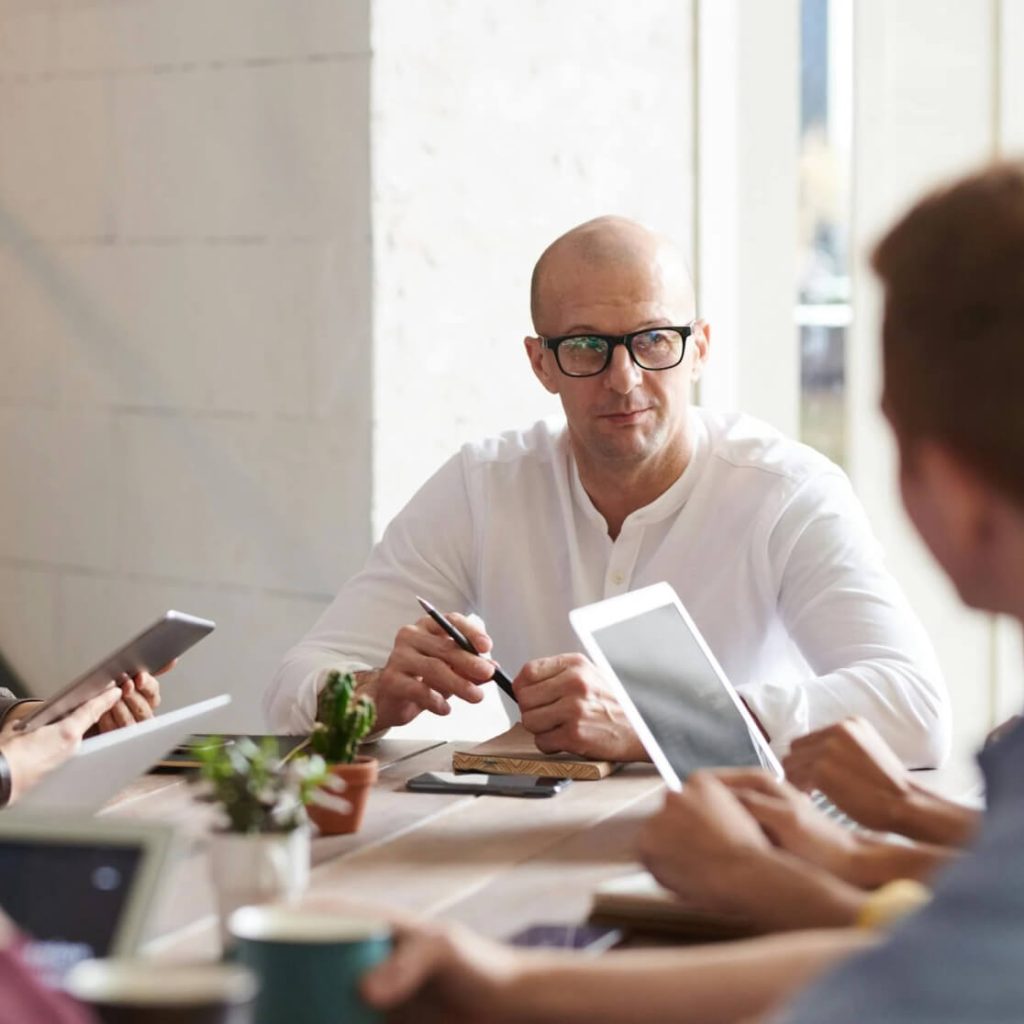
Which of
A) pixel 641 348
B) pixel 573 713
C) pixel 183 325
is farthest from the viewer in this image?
pixel 183 325

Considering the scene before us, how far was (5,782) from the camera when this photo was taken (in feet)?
6.32

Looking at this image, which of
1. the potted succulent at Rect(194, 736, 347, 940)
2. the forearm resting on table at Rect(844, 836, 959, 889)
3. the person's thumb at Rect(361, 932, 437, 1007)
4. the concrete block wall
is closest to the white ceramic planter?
the potted succulent at Rect(194, 736, 347, 940)

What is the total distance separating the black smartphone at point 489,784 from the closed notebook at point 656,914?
451 mm

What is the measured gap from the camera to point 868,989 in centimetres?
99

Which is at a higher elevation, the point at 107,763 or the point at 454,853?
the point at 107,763

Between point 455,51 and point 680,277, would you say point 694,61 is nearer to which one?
point 455,51

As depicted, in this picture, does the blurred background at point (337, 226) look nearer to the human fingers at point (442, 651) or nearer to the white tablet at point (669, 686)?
the human fingers at point (442, 651)

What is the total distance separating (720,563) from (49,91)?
1.89 meters

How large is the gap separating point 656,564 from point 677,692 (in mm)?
703

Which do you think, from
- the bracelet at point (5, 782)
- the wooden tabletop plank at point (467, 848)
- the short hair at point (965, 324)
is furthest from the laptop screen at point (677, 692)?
the short hair at point (965, 324)

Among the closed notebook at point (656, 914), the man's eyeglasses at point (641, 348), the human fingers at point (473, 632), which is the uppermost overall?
the man's eyeglasses at point (641, 348)

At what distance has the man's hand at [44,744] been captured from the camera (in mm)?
1947

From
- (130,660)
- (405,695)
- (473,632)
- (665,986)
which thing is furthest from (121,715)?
(665,986)

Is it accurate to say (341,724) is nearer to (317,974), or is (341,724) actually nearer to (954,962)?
(317,974)
